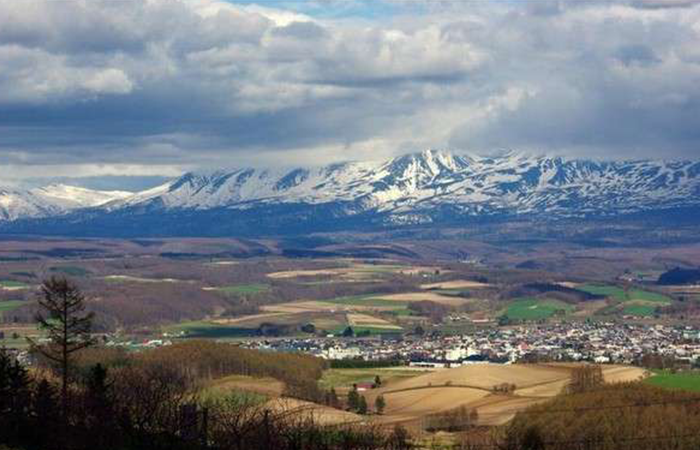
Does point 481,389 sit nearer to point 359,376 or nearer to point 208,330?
point 359,376

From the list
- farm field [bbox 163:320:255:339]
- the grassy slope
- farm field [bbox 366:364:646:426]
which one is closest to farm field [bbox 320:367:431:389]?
the grassy slope

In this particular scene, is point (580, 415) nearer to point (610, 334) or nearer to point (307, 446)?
point (307, 446)

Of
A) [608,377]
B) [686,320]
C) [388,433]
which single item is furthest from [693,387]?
[686,320]

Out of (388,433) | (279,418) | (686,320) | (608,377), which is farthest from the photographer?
(686,320)

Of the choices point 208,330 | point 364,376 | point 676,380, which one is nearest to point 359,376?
point 364,376

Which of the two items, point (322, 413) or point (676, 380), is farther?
point (676, 380)

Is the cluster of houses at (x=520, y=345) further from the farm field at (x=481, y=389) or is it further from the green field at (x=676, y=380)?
the green field at (x=676, y=380)
